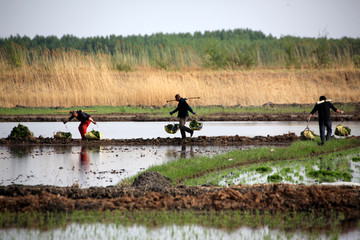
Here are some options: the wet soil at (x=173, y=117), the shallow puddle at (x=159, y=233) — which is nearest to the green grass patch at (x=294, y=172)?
the shallow puddle at (x=159, y=233)

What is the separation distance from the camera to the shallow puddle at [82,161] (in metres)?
13.0

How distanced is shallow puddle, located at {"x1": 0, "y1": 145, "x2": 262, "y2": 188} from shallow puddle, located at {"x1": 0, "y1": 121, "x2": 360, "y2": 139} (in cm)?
433

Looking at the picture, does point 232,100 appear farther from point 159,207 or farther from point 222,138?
point 159,207

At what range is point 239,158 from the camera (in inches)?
622

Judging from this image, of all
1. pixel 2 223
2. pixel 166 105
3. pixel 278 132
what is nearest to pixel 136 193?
pixel 2 223

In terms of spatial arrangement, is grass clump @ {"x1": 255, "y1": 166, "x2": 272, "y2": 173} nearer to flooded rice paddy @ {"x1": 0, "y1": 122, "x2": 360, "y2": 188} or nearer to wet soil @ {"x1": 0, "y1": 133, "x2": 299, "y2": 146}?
flooded rice paddy @ {"x1": 0, "y1": 122, "x2": 360, "y2": 188}

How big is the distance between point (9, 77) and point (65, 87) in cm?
688

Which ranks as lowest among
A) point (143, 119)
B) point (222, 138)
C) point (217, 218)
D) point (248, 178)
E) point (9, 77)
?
point (217, 218)

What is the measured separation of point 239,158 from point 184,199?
601 centimetres

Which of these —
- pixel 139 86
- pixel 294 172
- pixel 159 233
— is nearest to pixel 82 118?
pixel 294 172

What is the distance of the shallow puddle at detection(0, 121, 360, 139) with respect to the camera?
2445 centimetres

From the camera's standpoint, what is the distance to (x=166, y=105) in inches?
1511

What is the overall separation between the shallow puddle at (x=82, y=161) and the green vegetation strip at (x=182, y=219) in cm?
278

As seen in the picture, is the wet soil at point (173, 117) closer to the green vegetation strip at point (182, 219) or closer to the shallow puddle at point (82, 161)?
the shallow puddle at point (82, 161)
